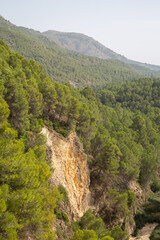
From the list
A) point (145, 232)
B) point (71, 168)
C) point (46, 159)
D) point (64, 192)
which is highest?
point (46, 159)

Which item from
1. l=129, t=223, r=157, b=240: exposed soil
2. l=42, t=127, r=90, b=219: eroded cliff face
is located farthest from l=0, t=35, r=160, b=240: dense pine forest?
l=129, t=223, r=157, b=240: exposed soil

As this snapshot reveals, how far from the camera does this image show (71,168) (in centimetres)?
2831

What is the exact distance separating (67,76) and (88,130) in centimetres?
11564

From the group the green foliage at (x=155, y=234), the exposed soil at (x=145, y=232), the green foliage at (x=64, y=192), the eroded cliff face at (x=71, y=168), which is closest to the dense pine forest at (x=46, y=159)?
the eroded cliff face at (x=71, y=168)

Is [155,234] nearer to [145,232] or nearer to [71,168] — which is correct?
[145,232]

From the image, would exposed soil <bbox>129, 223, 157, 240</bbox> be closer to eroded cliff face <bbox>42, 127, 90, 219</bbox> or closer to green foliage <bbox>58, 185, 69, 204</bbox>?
eroded cliff face <bbox>42, 127, 90, 219</bbox>

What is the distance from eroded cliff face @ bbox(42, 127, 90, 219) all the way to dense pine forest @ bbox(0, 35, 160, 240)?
1.87 metres

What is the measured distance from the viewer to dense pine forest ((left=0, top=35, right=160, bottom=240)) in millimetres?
11711

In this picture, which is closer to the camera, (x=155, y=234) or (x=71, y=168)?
(x=71, y=168)

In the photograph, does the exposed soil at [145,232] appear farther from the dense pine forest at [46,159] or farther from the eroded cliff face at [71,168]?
the eroded cliff face at [71,168]

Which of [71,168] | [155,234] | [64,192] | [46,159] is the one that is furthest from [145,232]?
[46,159]

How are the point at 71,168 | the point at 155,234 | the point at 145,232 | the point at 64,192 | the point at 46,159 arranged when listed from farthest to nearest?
the point at 145,232 < the point at 155,234 < the point at 71,168 < the point at 64,192 < the point at 46,159

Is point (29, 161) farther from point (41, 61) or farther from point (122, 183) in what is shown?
point (41, 61)

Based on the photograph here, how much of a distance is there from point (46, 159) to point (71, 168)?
7.25 metres
